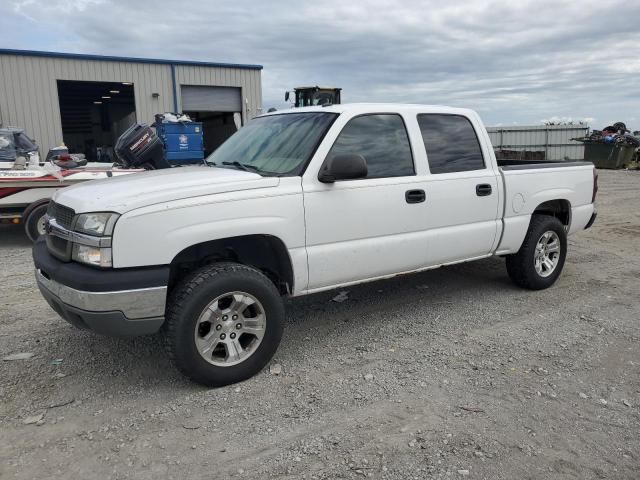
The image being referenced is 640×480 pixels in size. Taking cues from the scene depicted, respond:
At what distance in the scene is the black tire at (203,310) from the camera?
346 cm

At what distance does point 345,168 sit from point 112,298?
1.81 m

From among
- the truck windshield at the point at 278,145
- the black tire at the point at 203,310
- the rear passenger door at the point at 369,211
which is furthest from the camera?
the truck windshield at the point at 278,145

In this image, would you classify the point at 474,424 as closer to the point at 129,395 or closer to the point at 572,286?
the point at 129,395

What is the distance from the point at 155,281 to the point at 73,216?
0.72m

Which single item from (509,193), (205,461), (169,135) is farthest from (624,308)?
(169,135)

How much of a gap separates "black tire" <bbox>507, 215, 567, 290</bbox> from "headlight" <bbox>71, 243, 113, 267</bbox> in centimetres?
420

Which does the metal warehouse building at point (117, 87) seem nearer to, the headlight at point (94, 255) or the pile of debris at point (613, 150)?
the pile of debris at point (613, 150)

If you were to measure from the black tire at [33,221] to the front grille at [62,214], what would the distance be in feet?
16.1

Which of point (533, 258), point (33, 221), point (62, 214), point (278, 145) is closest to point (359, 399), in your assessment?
point (278, 145)

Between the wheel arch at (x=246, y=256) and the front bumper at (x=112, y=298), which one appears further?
the wheel arch at (x=246, y=256)

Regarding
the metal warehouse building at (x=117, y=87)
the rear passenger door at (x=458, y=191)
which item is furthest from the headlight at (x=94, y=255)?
the metal warehouse building at (x=117, y=87)

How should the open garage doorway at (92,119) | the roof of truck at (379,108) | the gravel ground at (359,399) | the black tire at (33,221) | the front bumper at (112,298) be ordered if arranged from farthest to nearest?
1. the open garage doorway at (92,119)
2. the black tire at (33,221)
3. the roof of truck at (379,108)
4. the front bumper at (112,298)
5. the gravel ground at (359,399)

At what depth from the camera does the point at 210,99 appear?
2334cm

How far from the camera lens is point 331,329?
4.80 metres
